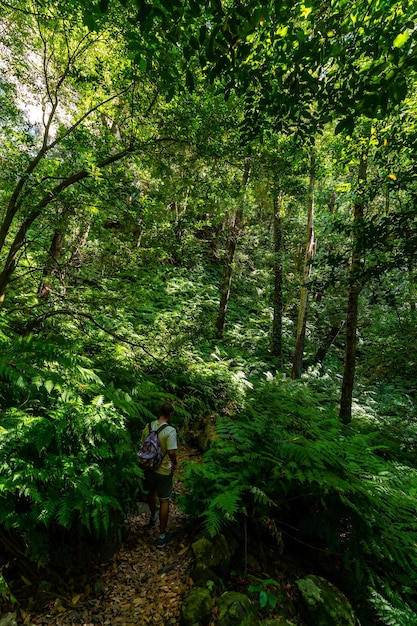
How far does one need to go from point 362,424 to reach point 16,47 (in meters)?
12.2

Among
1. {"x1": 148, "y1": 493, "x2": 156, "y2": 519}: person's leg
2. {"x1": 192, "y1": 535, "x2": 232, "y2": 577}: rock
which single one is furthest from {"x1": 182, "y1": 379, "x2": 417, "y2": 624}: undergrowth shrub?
{"x1": 148, "y1": 493, "x2": 156, "y2": 519}: person's leg

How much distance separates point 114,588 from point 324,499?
2.59 meters

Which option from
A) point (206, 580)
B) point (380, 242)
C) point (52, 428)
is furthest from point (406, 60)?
point (206, 580)

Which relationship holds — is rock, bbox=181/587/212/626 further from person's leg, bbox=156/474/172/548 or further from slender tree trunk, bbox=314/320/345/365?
slender tree trunk, bbox=314/320/345/365

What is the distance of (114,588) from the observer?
3471 millimetres

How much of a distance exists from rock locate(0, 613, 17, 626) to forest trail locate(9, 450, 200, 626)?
80 mm

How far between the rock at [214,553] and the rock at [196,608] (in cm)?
34

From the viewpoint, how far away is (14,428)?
2979 millimetres

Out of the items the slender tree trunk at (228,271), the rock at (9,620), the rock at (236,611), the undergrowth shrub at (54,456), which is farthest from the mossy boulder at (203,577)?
the slender tree trunk at (228,271)

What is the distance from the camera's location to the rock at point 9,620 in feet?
8.83

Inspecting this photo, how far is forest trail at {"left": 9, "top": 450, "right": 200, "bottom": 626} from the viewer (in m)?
2.98

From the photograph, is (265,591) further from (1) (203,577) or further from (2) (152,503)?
(2) (152,503)

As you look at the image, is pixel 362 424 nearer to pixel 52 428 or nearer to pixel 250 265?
pixel 52 428

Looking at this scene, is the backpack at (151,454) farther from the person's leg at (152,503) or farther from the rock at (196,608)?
the rock at (196,608)
